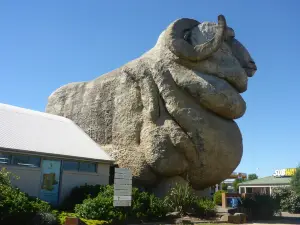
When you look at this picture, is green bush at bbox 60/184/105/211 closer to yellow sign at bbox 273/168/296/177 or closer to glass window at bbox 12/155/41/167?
glass window at bbox 12/155/41/167

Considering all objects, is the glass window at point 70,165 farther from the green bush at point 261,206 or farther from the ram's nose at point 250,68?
the ram's nose at point 250,68

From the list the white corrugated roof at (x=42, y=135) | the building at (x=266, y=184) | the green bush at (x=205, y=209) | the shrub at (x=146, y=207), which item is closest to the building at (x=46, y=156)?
the white corrugated roof at (x=42, y=135)

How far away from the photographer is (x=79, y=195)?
18453 millimetres

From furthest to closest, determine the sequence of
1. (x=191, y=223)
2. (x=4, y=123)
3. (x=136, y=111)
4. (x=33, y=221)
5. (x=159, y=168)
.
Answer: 1. (x=136, y=111)
2. (x=159, y=168)
3. (x=4, y=123)
4. (x=191, y=223)
5. (x=33, y=221)

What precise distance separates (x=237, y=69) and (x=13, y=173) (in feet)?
46.1

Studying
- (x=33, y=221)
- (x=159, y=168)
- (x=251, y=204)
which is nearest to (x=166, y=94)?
(x=159, y=168)

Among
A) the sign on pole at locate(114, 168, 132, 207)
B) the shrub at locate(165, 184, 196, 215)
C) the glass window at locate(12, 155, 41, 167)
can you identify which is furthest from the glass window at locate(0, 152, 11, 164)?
the shrub at locate(165, 184, 196, 215)

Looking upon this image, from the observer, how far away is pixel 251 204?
21.9 m

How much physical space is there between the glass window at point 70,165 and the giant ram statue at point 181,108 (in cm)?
374

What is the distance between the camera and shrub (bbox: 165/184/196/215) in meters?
19.0

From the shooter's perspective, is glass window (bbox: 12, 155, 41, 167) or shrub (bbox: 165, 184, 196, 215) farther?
shrub (bbox: 165, 184, 196, 215)

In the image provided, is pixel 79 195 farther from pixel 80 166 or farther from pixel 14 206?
pixel 14 206

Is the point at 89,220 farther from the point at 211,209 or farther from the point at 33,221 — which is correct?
the point at 211,209

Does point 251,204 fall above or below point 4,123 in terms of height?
below
